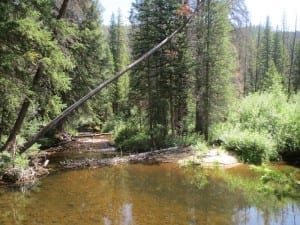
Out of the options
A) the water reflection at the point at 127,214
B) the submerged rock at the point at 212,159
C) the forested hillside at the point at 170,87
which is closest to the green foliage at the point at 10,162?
the forested hillside at the point at 170,87

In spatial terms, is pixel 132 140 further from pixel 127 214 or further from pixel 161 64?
pixel 127 214

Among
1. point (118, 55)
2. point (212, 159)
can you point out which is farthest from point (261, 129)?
point (118, 55)

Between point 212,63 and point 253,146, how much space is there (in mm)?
5733

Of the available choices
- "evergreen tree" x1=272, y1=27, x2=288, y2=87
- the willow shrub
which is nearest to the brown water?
the willow shrub

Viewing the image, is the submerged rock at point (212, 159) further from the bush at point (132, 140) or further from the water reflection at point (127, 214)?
the water reflection at point (127, 214)

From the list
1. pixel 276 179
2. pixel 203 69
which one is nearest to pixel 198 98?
pixel 203 69

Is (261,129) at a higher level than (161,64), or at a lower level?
lower

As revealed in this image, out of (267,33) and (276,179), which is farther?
(267,33)

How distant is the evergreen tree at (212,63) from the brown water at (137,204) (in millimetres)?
7208

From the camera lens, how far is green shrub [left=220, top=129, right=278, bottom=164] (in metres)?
15.9

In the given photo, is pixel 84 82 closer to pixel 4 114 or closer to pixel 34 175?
pixel 4 114

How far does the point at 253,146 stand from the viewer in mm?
16047

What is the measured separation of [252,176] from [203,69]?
8.24 m

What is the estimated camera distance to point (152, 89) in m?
20.8
